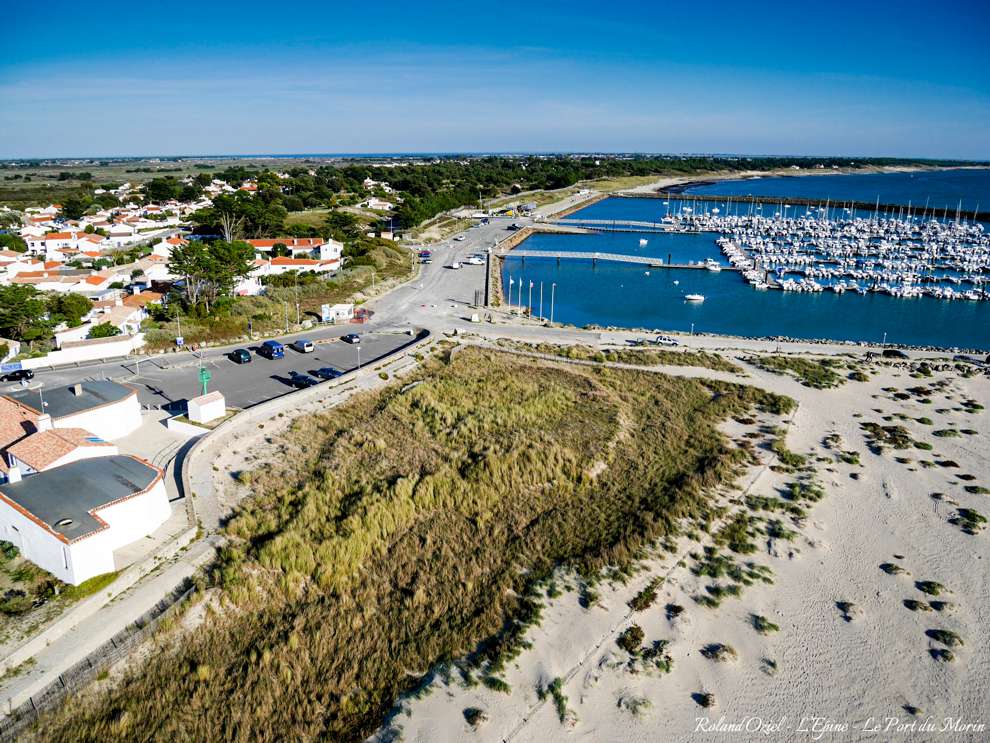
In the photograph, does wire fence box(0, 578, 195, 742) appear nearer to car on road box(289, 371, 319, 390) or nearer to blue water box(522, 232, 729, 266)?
car on road box(289, 371, 319, 390)

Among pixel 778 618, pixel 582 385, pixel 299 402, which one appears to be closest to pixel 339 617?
pixel 778 618

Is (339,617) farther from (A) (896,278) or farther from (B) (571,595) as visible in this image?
(A) (896,278)

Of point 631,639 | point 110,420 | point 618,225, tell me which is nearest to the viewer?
point 631,639

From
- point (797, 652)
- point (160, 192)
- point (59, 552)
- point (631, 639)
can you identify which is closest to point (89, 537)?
point (59, 552)

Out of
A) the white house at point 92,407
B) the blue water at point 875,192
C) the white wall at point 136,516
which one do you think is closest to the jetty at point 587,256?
the white house at point 92,407

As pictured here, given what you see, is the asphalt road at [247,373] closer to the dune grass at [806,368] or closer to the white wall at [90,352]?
the white wall at [90,352]

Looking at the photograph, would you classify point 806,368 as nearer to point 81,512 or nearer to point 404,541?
point 404,541
